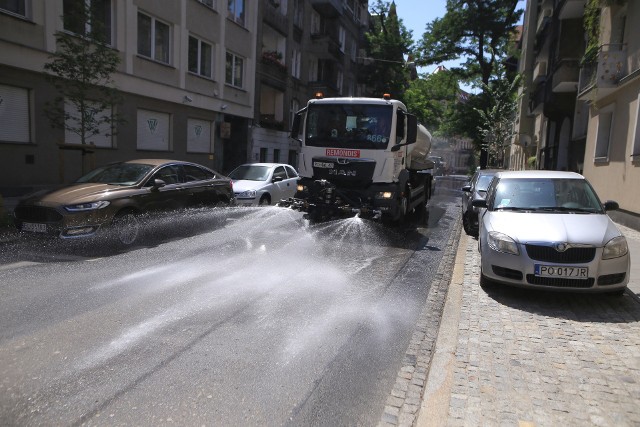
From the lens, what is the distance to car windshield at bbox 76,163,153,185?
8852mm

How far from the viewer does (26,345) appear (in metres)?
3.96

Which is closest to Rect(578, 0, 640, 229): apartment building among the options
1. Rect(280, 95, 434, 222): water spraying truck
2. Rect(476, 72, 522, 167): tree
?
Rect(280, 95, 434, 222): water spraying truck

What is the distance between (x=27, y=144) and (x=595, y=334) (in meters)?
15.0

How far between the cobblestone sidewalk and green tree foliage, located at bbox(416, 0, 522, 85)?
38.8 meters

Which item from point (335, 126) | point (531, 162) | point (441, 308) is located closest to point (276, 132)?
point (531, 162)

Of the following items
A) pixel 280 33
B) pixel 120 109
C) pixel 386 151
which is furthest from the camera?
pixel 280 33

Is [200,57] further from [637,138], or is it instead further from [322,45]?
[637,138]

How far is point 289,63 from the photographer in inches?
1220

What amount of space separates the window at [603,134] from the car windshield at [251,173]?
427 inches

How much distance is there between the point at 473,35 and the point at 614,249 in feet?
130

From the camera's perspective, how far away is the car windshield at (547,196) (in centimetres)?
656

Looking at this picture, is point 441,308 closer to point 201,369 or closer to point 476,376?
point 476,376

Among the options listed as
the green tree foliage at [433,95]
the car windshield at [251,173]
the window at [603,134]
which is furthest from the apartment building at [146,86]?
the green tree foliage at [433,95]

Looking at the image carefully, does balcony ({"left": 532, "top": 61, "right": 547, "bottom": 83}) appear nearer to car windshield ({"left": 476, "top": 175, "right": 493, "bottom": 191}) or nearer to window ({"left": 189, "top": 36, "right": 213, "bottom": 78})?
car windshield ({"left": 476, "top": 175, "right": 493, "bottom": 191})
